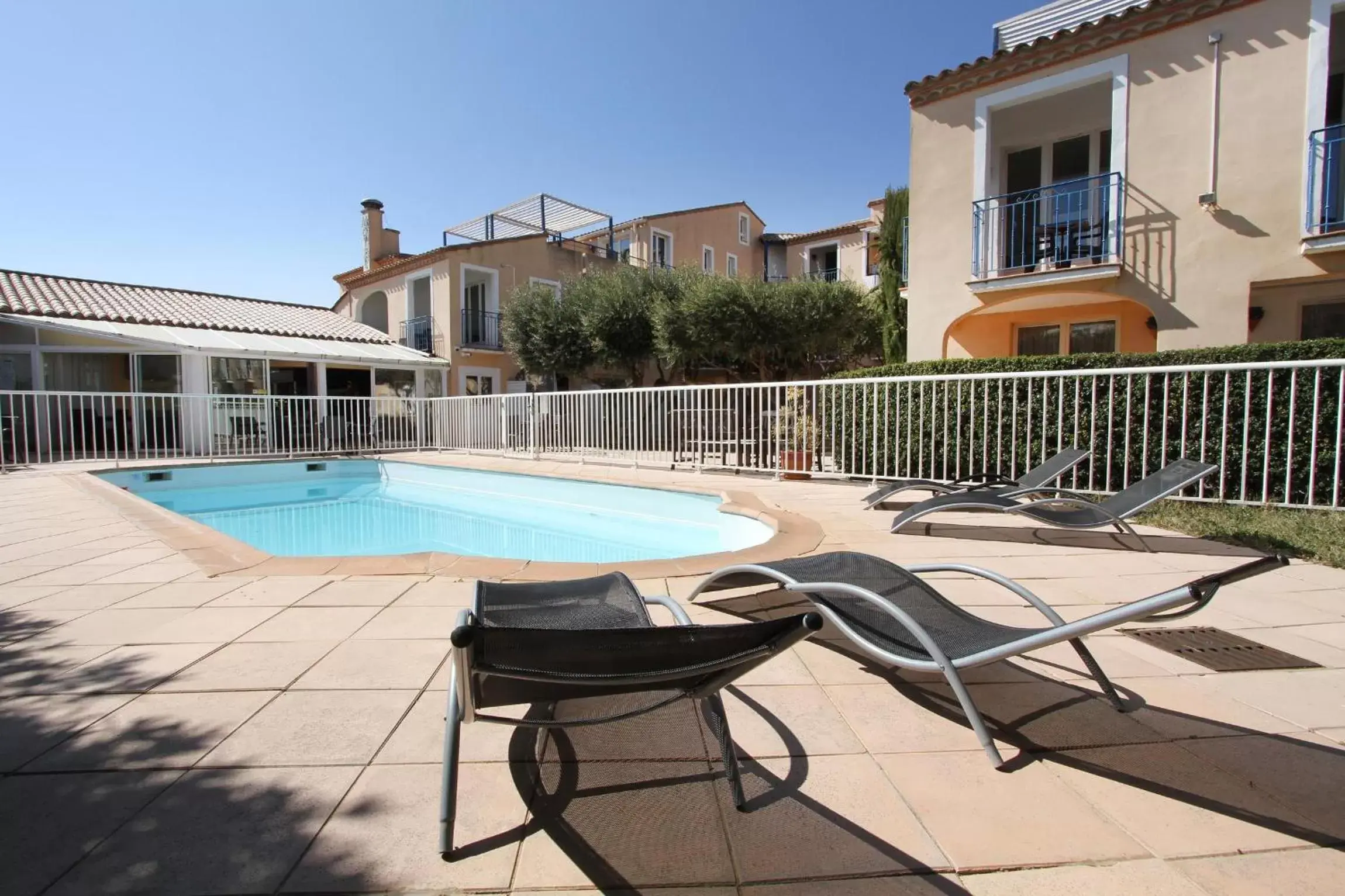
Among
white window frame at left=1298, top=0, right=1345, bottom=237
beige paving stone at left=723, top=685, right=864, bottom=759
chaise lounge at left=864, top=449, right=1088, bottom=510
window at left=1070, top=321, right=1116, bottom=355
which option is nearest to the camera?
beige paving stone at left=723, top=685, right=864, bottom=759

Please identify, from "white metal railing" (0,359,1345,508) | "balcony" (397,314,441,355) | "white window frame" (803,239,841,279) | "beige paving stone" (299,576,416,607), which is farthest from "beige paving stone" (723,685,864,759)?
"white window frame" (803,239,841,279)

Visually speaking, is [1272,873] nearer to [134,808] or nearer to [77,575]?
[134,808]

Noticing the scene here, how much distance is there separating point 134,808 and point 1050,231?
11907mm

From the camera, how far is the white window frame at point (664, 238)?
2412 centimetres

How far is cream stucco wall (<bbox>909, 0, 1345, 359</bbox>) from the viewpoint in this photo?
318 inches

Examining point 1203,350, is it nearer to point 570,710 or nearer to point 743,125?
point 570,710

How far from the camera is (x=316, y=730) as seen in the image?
2.07m

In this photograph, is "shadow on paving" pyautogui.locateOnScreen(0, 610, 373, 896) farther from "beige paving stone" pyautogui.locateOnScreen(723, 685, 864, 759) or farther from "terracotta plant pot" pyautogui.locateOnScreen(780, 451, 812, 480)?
"terracotta plant pot" pyautogui.locateOnScreen(780, 451, 812, 480)

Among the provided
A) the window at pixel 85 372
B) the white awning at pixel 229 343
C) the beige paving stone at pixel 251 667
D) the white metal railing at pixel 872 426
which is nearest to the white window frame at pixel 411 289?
the white awning at pixel 229 343

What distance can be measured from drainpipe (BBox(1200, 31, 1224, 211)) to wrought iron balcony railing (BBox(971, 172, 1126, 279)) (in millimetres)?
1119

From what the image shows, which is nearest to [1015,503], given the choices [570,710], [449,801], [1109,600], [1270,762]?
[1109,600]

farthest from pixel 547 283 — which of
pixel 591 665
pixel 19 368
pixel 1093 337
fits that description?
pixel 591 665

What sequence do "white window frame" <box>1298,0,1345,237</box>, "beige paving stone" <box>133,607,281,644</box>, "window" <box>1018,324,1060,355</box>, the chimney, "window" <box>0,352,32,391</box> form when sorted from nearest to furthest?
"beige paving stone" <box>133,607,281,644</box>, "white window frame" <box>1298,0,1345,237</box>, "window" <box>1018,324,1060,355</box>, "window" <box>0,352,32,391</box>, the chimney

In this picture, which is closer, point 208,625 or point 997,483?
point 208,625
